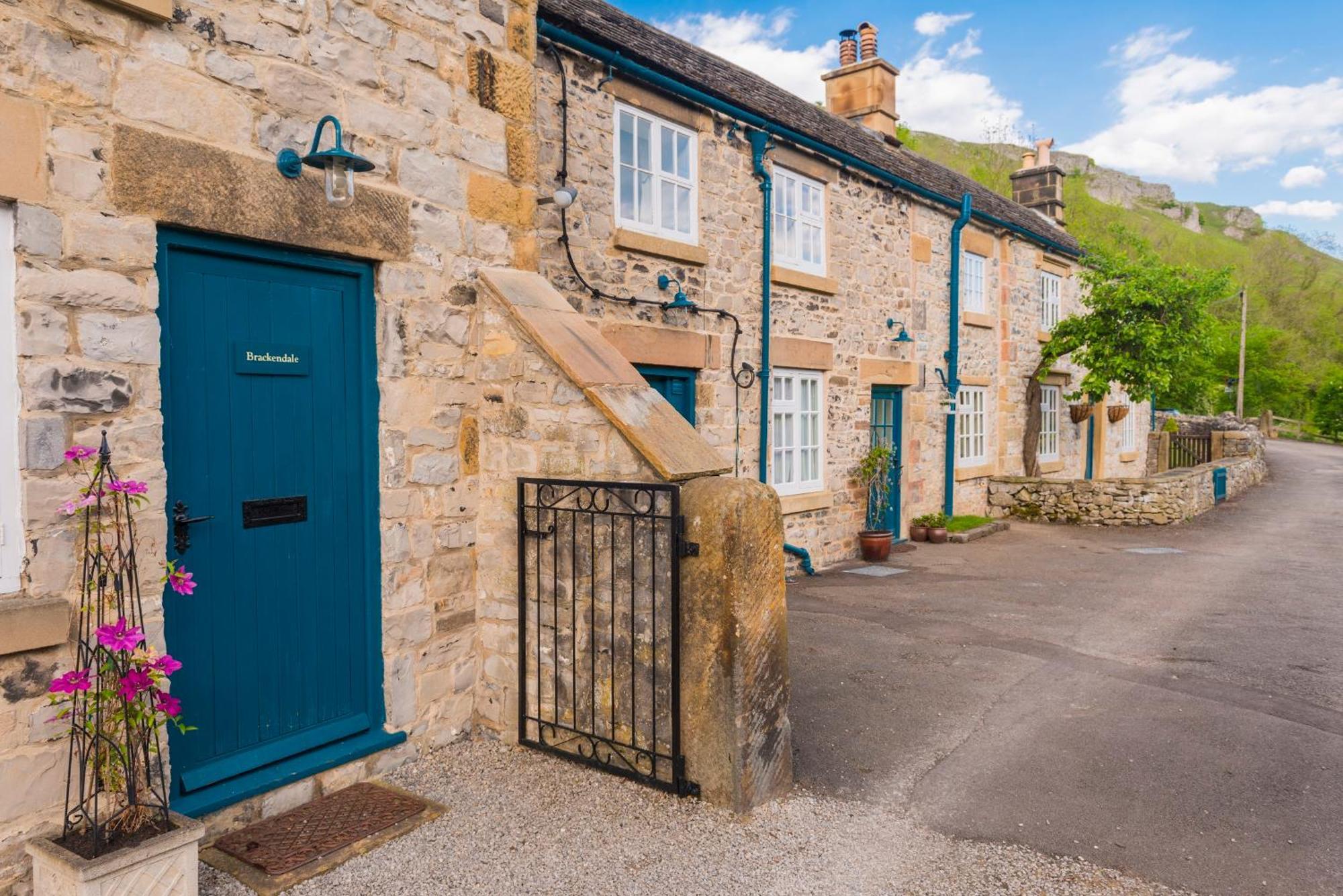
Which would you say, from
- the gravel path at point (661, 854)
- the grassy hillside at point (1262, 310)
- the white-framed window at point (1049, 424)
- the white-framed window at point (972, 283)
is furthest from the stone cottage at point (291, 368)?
the grassy hillside at point (1262, 310)

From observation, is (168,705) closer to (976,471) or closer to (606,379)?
(606,379)

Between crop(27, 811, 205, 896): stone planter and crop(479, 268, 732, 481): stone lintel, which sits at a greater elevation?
crop(479, 268, 732, 481): stone lintel

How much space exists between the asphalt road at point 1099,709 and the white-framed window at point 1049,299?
6.53 metres

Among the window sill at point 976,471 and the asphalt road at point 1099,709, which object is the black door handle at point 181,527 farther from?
the window sill at point 976,471

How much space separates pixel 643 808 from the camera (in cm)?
377

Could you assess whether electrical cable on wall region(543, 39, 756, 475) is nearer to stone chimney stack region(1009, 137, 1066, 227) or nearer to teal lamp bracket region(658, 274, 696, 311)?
teal lamp bracket region(658, 274, 696, 311)

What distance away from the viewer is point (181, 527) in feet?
11.3

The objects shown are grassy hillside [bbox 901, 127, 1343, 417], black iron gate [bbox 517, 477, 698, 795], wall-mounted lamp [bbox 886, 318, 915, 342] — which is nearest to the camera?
black iron gate [bbox 517, 477, 698, 795]

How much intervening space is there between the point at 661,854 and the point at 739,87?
807 centimetres

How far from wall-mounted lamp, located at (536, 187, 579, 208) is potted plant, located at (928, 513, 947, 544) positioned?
7639mm

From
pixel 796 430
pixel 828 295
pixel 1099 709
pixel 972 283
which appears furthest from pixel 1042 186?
pixel 1099 709

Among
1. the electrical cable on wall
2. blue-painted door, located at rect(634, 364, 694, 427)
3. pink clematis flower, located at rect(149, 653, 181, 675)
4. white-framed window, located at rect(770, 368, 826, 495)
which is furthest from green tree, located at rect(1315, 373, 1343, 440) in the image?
pink clematis flower, located at rect(149, 653, 181, 675)

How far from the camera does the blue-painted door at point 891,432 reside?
11.3m

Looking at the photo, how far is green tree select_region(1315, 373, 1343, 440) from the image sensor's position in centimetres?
3141
